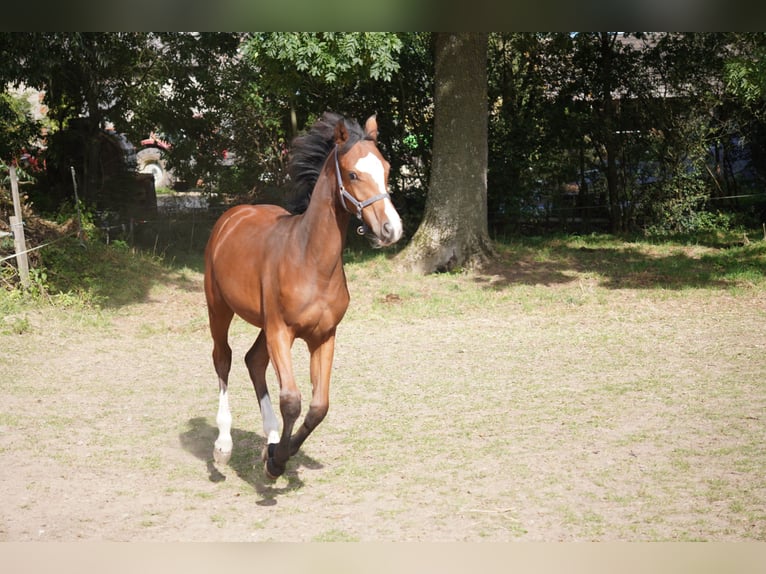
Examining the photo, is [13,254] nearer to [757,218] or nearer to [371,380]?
[371,380]

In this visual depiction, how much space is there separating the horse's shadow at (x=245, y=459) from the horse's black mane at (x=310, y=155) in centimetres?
164

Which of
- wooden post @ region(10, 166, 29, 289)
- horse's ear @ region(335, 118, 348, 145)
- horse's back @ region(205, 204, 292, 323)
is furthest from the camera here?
wooden post @ region(10, 166, 29, 289)

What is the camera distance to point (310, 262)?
4.55m

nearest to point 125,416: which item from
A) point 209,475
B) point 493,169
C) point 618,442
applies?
point 209,475

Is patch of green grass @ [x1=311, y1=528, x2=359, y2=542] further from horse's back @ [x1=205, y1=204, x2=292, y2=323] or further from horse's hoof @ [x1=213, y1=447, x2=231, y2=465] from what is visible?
horse's back @ [x1=205, y1=204, x2=292, y2=323]

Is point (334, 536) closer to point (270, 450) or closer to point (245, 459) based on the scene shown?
point (270, 450)

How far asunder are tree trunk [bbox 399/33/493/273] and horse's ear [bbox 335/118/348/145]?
7.87 metres

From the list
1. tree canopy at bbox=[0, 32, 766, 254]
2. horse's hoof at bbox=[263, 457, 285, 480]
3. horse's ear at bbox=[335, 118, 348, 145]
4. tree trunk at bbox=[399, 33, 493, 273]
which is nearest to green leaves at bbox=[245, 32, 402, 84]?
tree trunk at bbox=[399, 33, 493, 273]

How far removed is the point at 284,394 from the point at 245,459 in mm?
1122

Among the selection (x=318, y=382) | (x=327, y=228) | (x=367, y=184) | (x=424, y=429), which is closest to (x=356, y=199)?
(x=367, y=184)

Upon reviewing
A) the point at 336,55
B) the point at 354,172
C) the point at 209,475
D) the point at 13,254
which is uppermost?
the point at 336,55

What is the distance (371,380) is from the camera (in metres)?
7.39

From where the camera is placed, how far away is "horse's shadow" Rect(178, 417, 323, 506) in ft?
16.0
